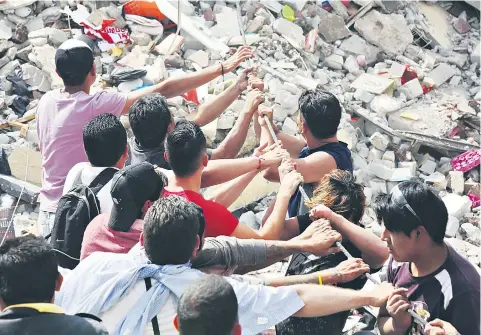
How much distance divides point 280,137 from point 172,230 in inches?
81.5

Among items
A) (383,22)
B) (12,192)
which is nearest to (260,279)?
(12,192)

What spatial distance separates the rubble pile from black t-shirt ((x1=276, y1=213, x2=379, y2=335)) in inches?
91.1

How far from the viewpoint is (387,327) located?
3.55 meters

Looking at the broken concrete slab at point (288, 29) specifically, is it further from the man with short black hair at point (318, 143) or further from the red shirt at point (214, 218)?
the red shirt at point (214, 218)

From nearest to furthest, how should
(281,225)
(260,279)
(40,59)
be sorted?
(260,279), (281,225), (40,59)

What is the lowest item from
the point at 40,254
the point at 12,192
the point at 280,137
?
the point at 12,192

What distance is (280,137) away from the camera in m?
5.12

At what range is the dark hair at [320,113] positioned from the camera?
4.53 meters

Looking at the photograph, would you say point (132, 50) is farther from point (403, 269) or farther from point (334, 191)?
point (403, 269)

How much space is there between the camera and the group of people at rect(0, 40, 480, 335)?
309 cm

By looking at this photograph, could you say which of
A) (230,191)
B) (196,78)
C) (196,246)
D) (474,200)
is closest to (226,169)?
(230,191)

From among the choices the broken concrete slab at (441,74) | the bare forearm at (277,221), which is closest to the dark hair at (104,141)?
the bare forearm at (277,221)

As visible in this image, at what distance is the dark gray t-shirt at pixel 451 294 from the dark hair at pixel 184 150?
1302 mm

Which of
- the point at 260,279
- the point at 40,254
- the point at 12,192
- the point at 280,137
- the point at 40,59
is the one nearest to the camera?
the point at 40,254
